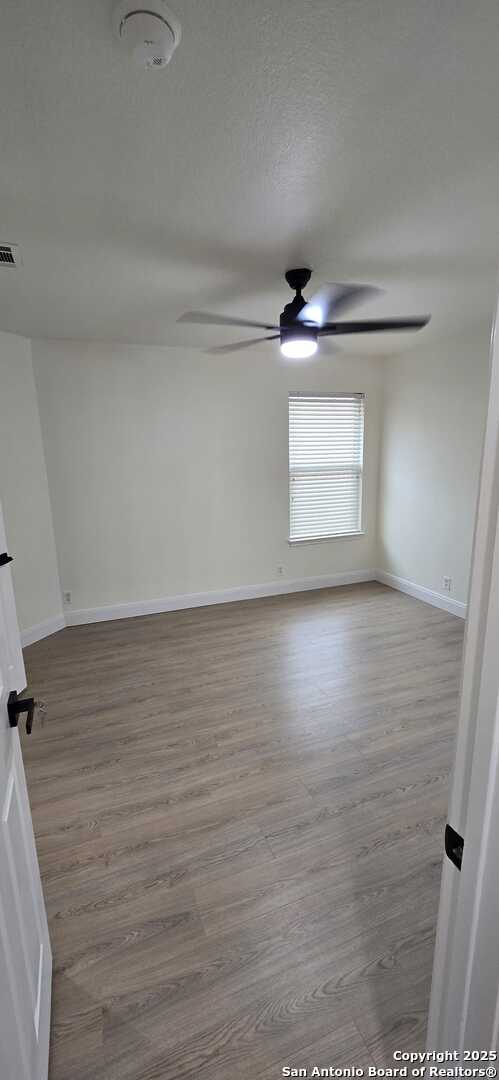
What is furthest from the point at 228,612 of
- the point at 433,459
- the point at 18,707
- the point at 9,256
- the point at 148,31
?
the point at 148,31

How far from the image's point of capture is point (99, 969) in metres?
1.40

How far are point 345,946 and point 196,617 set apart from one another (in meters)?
3.03

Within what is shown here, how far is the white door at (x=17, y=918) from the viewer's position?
0.84 m

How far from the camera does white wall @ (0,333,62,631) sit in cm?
348

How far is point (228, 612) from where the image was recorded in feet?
14.5

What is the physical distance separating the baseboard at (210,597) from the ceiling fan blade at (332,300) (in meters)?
2.92

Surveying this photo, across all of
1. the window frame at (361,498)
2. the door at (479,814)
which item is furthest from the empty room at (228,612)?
the window frame at (361,498)

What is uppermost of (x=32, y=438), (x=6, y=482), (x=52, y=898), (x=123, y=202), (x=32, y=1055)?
(x=123, y=202)

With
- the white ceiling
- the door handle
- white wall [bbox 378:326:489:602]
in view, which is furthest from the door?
white wall [bbox 378:326:489:602]

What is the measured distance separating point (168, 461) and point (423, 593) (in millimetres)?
2930

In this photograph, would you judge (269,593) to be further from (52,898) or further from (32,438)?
(52,898)

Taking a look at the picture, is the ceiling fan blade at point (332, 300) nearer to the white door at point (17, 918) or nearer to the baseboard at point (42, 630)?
the white door at point (17, 918)

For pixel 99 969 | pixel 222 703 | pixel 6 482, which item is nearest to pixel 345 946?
pixel 99 969

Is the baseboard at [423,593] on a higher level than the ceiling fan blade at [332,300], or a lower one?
lower
